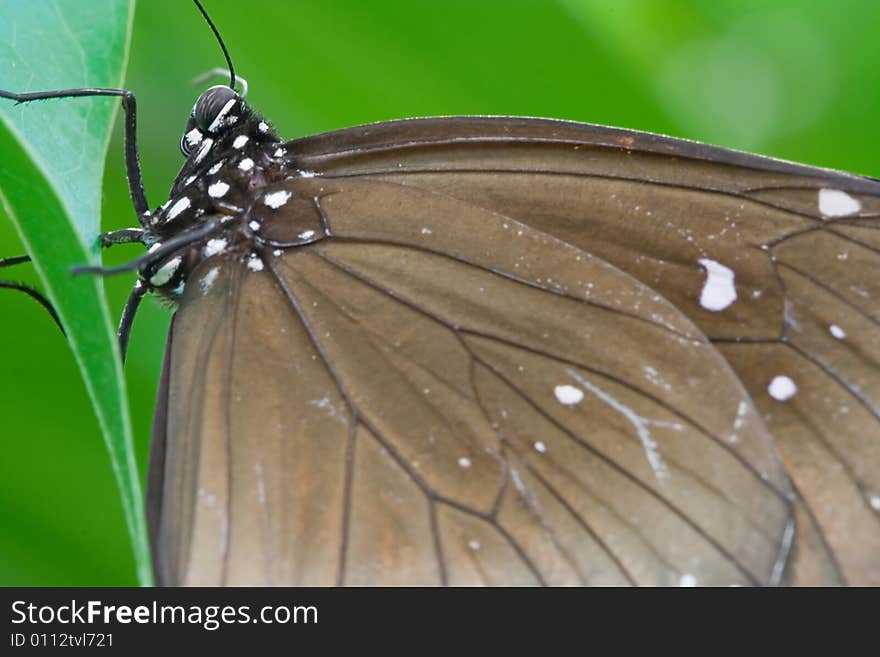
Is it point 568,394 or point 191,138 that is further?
point 191,138

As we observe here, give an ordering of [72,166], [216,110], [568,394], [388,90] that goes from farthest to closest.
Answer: [388,90] → [216,110] → [568,394] → [72,166]

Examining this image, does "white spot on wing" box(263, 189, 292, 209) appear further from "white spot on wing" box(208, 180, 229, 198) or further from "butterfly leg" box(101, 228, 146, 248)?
"butterfly leg" box(101, 228, 146, 248)

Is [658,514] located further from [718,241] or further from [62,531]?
[62,531]

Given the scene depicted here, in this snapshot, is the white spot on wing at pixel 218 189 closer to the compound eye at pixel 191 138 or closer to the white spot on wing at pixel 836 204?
the compound eye at pixel 191 138

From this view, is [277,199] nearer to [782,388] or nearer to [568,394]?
[568,394]

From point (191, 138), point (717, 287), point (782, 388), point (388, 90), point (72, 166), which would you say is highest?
point (388, 90)

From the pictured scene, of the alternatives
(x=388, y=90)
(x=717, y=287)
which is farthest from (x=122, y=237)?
(x=717, y=287)
